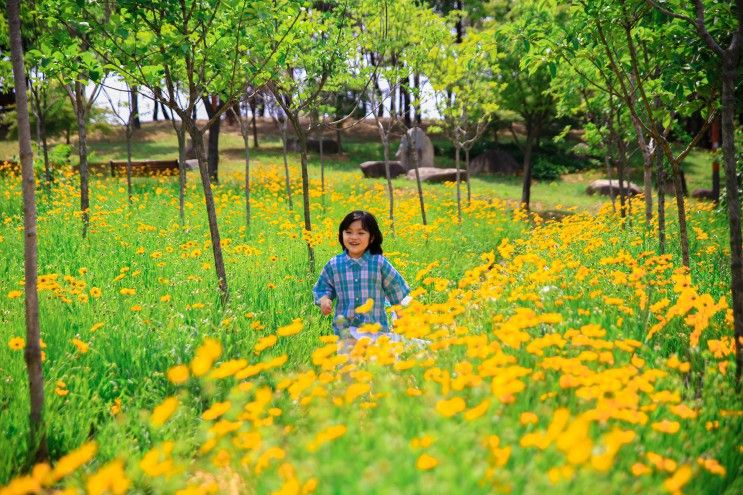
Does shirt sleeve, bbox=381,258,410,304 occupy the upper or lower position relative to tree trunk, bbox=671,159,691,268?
lower

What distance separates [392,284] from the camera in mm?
4496

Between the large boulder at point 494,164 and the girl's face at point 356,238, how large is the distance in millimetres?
24102

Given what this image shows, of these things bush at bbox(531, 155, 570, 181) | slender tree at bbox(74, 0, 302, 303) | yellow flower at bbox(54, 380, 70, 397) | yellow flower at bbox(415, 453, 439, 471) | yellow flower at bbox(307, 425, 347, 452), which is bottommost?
yellow flower at bbox(54, 380, 70, 397)

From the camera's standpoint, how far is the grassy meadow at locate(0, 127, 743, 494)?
1896 millimetres

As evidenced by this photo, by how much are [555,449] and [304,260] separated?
539 cm

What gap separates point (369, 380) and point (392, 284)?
1.60 m

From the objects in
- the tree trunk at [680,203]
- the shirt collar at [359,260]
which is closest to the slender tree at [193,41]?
the shirt collar at [359,260]

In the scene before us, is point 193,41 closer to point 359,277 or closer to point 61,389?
point 359,277

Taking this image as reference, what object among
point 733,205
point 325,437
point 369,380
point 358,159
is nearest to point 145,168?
point 358,159

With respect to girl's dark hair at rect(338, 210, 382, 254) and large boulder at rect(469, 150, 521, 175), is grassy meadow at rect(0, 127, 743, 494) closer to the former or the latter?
girl's dark hair at rect(338, 210, 382, 254)

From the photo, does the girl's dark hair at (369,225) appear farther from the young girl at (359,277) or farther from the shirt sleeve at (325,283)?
the shirt sleeve at (325,283)

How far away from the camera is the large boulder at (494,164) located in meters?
27.8

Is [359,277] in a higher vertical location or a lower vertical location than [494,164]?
lower

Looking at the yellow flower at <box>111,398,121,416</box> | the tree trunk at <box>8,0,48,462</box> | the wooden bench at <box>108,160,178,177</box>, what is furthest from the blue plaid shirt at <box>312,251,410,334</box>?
the wooden bench at <box>108,160,178,177</box>
